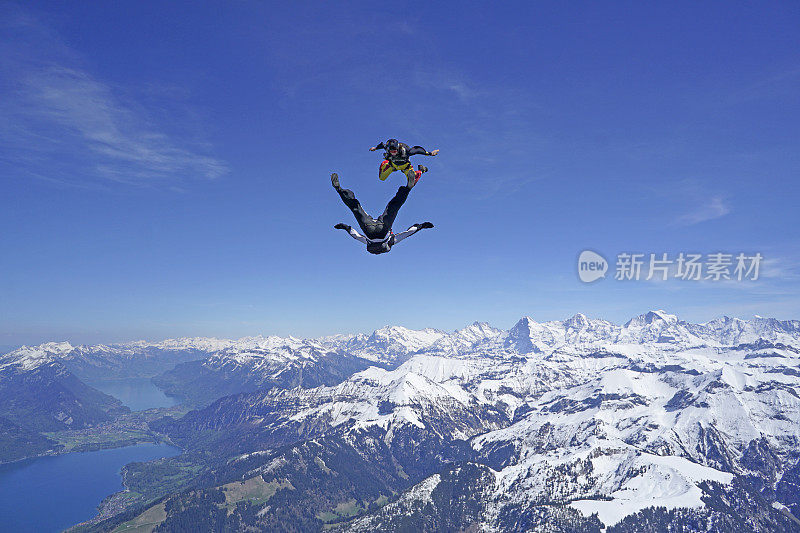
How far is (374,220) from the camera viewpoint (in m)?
16.3

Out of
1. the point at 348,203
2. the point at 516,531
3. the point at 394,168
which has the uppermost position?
the point at 394,168

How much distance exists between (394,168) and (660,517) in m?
251

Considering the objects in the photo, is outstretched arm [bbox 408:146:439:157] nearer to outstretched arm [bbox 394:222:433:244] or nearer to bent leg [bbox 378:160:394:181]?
bent leg [bbox 378:160:394:181]

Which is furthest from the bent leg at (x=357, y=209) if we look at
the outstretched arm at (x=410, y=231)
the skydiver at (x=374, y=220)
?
the outstretched arm at (x=410, y=231)

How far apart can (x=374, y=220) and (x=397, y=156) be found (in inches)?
105

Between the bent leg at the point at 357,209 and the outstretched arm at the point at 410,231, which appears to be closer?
the bent leg at the point at 357,209

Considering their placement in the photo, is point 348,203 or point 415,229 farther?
point 415,229

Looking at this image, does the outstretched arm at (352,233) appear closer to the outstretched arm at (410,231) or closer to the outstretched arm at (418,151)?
the outstretched arm at (410,231)

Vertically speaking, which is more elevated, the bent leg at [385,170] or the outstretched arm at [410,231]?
the bent leg at [385,170]

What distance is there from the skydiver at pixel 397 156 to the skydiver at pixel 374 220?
36cm

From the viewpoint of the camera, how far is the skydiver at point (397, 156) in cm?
1514

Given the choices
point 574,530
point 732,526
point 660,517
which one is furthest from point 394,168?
point 732,526

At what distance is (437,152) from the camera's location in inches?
603

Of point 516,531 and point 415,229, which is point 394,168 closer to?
point 415,229
